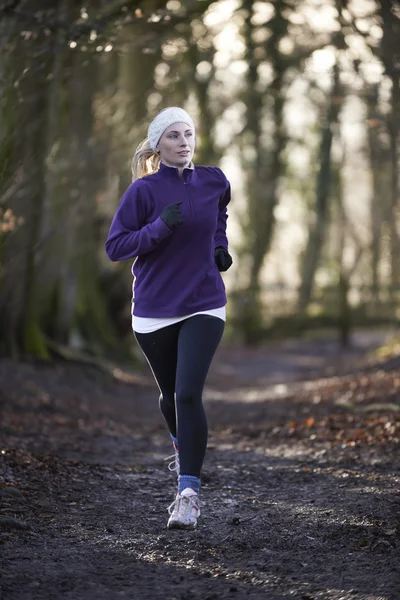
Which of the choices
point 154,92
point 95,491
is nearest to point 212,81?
point 154,92

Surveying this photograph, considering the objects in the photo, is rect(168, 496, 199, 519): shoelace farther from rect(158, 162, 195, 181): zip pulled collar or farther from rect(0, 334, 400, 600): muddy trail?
rect(158, 162, 195, 181): zip pulled collar

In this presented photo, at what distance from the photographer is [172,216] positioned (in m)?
4.85

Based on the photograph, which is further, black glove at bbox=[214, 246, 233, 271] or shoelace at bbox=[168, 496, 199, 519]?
black glove at bbox=[214, 246, 233, 271]

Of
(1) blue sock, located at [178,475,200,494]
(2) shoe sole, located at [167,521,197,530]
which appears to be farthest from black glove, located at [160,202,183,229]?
(2) shoe sole, located at [167,521,197,530]

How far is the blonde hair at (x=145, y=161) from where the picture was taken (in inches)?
212

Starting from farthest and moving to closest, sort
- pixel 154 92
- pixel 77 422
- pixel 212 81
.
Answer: pixel 212 81, pixel 154 92, pixel 77 422

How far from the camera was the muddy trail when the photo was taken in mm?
4133

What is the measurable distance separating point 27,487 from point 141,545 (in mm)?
1612

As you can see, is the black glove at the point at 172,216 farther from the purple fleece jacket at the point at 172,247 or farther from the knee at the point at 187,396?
the knee at the point at 187,396

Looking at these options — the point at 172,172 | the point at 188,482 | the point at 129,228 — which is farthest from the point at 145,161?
the point at 188,482

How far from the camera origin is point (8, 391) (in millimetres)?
11531

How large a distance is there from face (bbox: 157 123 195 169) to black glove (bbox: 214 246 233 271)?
1.80 feet

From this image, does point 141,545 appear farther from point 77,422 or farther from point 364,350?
point 364,350

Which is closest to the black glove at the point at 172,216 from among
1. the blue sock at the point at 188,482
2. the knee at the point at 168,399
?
the knee at the point at 168,399
